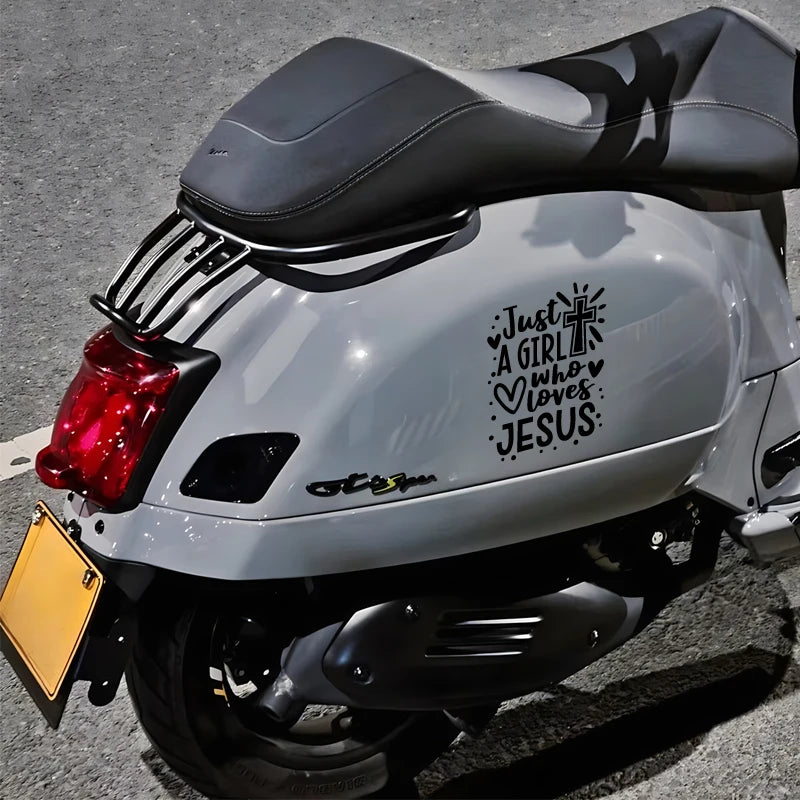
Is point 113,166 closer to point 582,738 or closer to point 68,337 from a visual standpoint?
point 68,337

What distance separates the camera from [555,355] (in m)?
1.65

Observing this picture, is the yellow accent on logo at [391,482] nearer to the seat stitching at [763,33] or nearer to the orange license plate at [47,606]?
the orange license plate at [47,606]

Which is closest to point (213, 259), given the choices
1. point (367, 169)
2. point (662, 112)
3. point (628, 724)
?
point (367, 169)

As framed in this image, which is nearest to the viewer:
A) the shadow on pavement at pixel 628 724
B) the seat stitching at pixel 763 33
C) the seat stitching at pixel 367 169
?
the seat stitching at pixel 367 169

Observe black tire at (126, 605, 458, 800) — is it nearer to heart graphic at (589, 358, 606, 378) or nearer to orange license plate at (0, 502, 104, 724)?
orange license plate at (0, 502, 104, 724)

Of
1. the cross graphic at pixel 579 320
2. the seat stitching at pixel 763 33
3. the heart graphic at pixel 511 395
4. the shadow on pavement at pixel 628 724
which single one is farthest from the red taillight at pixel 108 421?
the seat stitching at pixel 763 33

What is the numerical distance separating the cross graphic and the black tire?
620 millimetres

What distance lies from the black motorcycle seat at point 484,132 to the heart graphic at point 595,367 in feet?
0.79

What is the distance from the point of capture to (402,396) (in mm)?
1546

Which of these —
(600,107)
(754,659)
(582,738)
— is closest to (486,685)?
(582,738)

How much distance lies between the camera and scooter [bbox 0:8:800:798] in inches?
60.4

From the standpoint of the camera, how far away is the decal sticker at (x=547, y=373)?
5.29 feet

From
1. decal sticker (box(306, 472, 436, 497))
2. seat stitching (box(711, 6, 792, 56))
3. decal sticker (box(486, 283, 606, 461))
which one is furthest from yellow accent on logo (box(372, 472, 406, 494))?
seat stitching (box(711, 6, 792, 56))

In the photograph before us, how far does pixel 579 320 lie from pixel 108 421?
64cm
